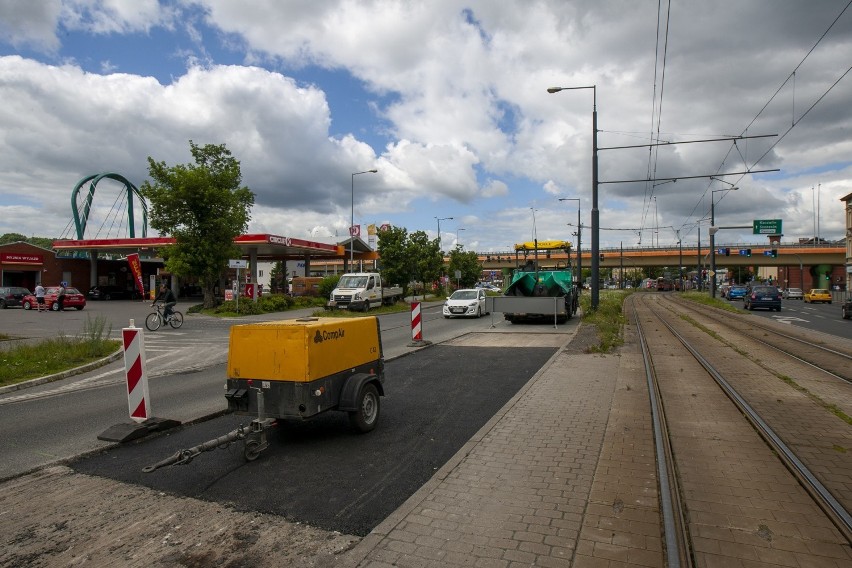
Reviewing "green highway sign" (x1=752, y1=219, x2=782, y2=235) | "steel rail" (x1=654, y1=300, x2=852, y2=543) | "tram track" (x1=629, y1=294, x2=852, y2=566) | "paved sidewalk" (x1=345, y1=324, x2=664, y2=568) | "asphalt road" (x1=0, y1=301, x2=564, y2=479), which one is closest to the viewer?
"paved sidewalk" (x1=345, y1=324, x2=664, y2=568)

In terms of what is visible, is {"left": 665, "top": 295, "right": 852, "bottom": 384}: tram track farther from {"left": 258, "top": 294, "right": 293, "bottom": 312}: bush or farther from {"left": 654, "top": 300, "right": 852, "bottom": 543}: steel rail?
{"left": 258, "top": 294, "right": 293, "bottom": 312}: bush

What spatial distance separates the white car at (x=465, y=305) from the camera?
2478cm

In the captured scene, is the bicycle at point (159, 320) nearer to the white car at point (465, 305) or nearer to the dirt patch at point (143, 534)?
the white car at point (465, 305)

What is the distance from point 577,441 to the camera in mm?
5520

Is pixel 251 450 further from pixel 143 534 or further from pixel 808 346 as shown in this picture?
pixel 808 346

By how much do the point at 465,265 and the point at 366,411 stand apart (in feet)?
177

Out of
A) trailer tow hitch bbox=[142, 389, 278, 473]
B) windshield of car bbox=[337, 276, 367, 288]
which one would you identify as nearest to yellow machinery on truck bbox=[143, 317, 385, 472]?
trailer tow hitch bbox=[142, 389, 278, 473]

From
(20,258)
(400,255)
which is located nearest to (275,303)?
(400,255)

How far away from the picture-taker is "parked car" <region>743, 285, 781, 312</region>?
32.3 m

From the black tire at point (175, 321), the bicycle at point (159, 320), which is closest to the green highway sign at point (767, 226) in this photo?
the black tire at point (175, 321)

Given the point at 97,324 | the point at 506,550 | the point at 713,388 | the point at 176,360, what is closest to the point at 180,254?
the point at 97,324

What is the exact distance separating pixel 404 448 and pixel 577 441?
1.80 meters

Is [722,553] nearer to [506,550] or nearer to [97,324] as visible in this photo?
[506,550]

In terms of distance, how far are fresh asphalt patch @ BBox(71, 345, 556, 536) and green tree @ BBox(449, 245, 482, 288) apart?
50312mm
